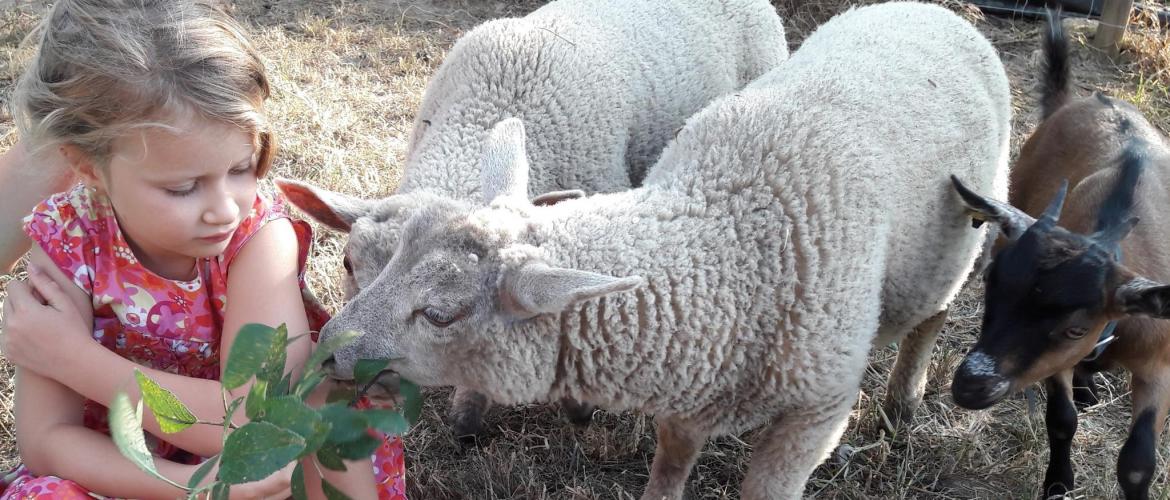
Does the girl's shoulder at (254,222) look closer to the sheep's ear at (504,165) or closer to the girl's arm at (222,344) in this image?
the girl's arm at (222,344)

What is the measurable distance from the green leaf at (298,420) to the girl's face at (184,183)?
0.75 m

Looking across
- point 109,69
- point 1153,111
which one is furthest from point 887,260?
point 1153,111

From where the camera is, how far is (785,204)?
2.42m

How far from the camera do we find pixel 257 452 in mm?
1363

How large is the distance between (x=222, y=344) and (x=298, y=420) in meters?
0.95

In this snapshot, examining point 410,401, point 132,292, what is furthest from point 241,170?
point 410,401

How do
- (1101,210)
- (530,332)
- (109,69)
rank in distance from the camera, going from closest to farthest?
(109,69), (530,332), (1101,210)

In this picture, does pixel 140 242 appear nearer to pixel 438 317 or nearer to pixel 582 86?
pixel 438 317

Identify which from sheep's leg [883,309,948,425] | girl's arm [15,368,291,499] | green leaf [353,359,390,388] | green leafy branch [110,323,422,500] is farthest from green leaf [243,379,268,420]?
sheep's leg [883,309,948,425]

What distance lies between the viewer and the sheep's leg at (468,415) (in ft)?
10.5

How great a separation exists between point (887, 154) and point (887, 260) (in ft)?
0.99

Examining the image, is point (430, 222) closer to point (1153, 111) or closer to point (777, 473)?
point (777, 473)

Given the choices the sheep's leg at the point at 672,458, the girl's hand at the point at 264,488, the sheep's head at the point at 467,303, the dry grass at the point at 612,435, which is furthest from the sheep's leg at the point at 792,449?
the girl's hand at the point at 264,488

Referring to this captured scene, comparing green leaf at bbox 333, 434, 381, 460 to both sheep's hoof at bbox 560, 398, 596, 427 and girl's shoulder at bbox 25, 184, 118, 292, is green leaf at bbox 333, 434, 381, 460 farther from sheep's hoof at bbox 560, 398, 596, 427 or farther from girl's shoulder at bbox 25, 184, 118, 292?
sheep's hoof at bbox 560, 398, 596, 427
